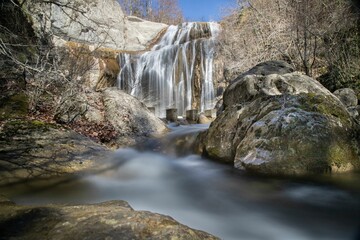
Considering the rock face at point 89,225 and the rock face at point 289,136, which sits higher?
the rock face at point 289,136

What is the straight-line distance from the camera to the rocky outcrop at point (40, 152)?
4.38 metres

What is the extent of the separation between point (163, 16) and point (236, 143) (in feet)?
139

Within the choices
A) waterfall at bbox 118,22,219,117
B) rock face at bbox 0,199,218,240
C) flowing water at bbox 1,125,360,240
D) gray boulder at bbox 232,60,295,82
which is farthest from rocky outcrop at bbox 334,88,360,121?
waterfall at bbox 118,22,219,117

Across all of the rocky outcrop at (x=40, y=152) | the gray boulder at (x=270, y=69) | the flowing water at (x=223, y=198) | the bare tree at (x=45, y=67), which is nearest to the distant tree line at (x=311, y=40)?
the gray boulder at (x=270, y=69)

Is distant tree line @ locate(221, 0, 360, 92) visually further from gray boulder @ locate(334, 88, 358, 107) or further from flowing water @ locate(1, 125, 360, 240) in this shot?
flowing water @ locate(1, 125, 360, 240)

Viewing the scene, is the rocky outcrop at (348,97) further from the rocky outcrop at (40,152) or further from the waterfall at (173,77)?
the waterfall at (173,77)

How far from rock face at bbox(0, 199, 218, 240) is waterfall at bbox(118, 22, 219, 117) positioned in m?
13.5

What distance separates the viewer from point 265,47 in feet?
49.6

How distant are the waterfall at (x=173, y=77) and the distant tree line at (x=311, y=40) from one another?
64.0 inches

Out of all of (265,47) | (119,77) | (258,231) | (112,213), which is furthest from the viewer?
(119,77)

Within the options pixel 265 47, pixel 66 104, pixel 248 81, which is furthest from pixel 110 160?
pixel 265 47

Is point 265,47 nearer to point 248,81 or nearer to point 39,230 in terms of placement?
point 248,81

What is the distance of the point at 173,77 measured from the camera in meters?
16.6

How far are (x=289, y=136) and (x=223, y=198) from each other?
1.51 m
